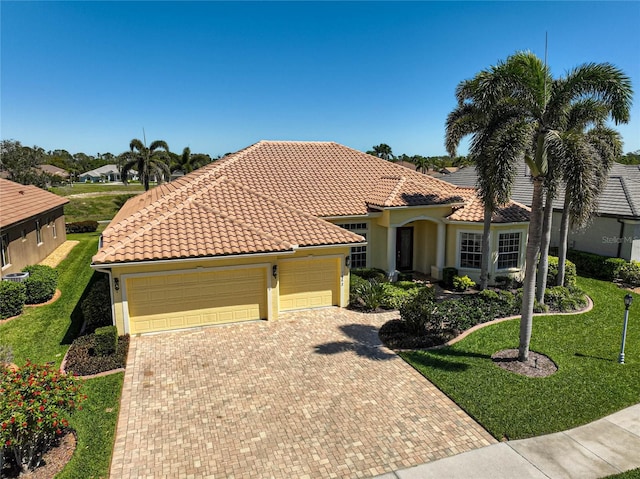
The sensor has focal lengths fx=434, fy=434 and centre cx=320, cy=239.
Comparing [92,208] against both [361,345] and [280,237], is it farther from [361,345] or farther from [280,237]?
[361,345]

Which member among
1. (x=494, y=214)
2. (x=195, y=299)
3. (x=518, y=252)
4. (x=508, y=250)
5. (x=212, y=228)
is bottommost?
(x=195, y=299)

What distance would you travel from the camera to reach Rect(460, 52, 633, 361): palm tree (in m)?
10.9

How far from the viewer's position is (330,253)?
634 inches

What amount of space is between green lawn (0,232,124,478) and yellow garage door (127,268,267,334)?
8.08 feet

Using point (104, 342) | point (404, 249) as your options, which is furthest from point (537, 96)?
point (104, 342)

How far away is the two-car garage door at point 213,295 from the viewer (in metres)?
13.7

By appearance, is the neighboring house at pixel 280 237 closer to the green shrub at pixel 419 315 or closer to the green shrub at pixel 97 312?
the green shrub at pixel 97 312

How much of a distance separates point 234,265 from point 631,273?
59.1 ft

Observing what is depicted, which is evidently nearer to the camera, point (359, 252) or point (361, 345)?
point (361, 345)

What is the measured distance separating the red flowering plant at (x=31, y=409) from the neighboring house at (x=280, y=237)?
5.24m

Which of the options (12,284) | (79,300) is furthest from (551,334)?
(12,284)

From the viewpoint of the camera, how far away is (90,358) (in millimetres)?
11742

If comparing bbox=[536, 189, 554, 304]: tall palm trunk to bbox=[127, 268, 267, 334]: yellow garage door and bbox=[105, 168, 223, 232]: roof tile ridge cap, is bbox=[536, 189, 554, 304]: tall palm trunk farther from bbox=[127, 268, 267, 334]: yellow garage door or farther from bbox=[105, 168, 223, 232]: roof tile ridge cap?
bbox=[105, 168, 223, 232]: roof tile ridge cap

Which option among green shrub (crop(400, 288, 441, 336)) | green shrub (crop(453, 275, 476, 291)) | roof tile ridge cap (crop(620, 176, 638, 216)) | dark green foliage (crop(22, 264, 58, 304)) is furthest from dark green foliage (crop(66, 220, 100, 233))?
roof tile ridge cap (crop(620, 176, 638, 216))
